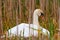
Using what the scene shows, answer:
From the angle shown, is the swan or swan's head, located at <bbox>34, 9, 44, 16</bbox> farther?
swan's head, located at <bbox>34, 9, 44, 16</bbox>

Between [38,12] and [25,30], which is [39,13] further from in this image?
[25,30]

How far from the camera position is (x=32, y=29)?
10.2 ft

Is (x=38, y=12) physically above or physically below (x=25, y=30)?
above

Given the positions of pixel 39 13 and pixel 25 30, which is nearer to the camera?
pixel 25 30

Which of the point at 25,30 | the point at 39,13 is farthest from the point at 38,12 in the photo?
the point at 25,30

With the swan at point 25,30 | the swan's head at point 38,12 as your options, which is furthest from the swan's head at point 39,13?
the swan at point 25,30

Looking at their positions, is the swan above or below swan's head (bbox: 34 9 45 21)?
below

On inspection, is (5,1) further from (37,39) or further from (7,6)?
(37,39)

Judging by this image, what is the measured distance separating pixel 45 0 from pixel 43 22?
0.28 m

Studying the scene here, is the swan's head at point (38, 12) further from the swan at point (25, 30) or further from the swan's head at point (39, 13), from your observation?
the swan at point (25, 30)

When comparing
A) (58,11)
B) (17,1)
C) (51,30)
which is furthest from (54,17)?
(51,30)

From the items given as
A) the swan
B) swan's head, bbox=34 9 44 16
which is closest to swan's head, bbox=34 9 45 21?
swan's head, bbox=34 9 44 16

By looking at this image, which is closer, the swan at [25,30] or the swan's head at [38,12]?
the swan at [25,30]

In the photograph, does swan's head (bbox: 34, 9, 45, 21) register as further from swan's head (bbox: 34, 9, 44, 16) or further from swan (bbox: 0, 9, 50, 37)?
swan (bbox: 0, 9, 50, 37)
